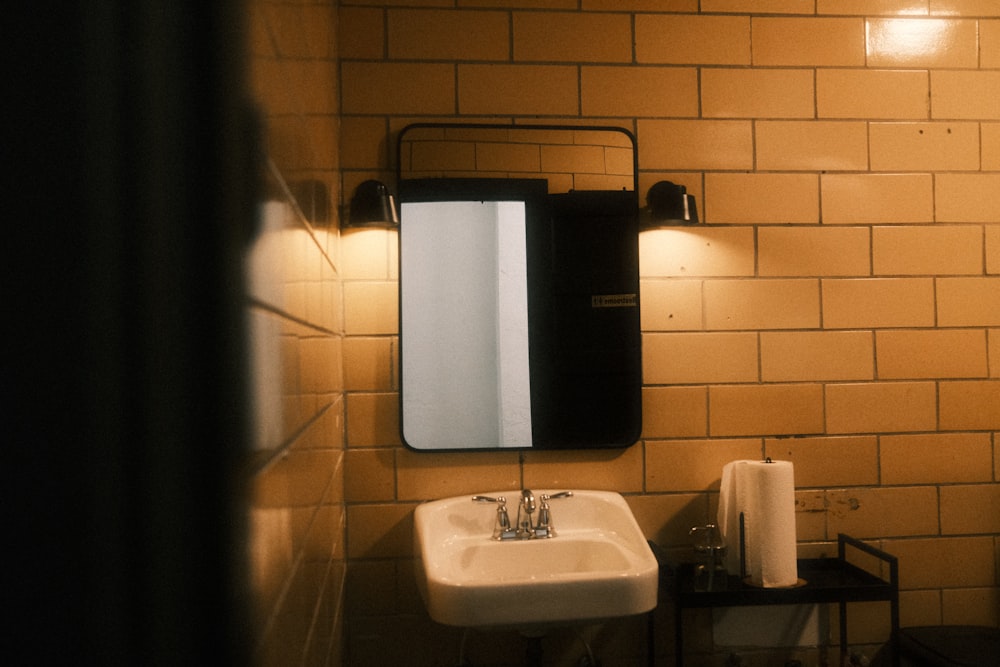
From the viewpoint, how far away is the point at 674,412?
1.88 metres

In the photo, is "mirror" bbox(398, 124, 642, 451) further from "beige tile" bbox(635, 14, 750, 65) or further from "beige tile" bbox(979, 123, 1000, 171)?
"beige tile" bbox(979, 123, 1000, 171)

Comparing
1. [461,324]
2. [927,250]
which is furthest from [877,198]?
[461,324]

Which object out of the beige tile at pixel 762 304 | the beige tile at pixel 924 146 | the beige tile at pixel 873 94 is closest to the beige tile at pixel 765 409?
the beige tile at pixel 762 304

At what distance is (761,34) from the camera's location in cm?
192

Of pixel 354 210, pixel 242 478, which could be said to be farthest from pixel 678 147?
pixel 242 478

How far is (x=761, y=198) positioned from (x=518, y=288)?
709 millimetres

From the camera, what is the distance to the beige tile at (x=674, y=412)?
1.88 metres

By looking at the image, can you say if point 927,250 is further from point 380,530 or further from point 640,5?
point 380,530

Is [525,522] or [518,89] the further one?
[518,89]

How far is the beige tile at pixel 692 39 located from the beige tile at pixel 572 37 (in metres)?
0.05

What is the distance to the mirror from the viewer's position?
179 cm

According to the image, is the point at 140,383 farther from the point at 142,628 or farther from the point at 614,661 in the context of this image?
the point at 614,661

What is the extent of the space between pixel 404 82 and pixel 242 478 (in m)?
1.61

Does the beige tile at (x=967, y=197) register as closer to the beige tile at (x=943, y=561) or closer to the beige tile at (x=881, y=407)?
the beige tile at (x=881, y=407)
